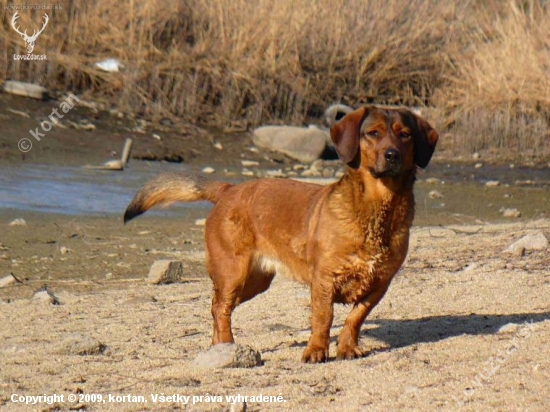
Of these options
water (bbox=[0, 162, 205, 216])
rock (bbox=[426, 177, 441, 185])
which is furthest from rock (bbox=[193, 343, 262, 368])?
rock (bbox=[426, 177, 441, 185])

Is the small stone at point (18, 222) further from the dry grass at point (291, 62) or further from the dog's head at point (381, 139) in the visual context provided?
the dry grass at point (291, 62)

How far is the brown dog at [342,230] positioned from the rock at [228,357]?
31cm

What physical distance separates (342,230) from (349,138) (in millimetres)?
511

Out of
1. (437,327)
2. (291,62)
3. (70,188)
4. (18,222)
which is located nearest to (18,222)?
(18,222)

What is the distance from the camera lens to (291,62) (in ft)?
60.6

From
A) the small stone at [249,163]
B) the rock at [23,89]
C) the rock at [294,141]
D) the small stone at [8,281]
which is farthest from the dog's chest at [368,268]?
the rock at [23,89]

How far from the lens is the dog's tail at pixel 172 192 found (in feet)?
21.1

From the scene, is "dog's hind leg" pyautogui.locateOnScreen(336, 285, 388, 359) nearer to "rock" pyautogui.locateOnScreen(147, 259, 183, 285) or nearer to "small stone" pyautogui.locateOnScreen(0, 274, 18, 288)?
"rock" pyautogui.locateOnScreen(147, 259, 183, 285)

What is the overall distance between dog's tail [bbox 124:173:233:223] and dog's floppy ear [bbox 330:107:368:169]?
109 centimetres

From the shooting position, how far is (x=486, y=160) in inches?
698

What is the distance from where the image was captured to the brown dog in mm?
5316

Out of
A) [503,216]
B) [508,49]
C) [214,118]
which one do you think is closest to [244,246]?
[503,216]

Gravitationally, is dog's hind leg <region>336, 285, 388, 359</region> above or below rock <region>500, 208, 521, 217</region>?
above

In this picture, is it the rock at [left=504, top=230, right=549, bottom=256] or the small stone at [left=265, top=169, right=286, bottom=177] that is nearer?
the rock at [left=504, top=230, right=549, bottom=256]
